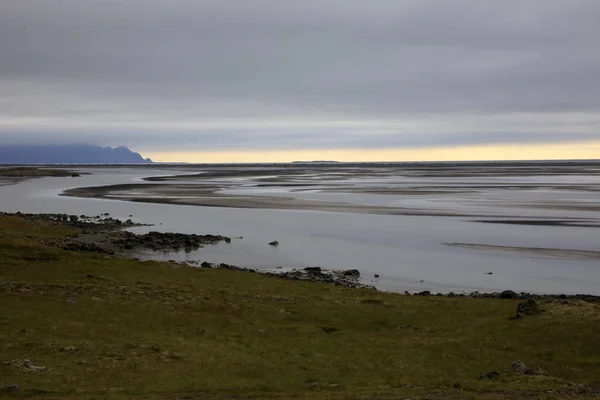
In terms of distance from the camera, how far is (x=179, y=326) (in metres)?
22.1

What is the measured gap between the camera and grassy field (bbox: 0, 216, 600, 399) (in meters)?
15.4

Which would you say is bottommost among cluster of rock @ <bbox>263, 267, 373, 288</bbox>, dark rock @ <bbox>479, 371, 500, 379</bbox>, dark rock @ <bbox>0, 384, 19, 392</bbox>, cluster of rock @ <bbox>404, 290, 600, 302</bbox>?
cluster of rock @ <bbox>263, 267, 373, 288</bbox>

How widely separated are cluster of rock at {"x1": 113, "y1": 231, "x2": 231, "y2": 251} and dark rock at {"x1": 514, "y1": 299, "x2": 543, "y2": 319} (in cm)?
2827

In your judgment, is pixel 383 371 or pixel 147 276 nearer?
pixel 383 371

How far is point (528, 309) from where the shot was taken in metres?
23.3

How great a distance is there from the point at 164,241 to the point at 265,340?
1087 inches

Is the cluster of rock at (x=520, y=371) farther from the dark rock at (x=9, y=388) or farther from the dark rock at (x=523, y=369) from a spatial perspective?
the dark rock at (x=9, y=388)

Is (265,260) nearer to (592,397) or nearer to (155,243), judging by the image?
(155,243)

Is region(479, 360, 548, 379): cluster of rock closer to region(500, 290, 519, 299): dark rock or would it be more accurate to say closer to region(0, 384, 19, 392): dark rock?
region(500, 290, 519, 299): dark rock

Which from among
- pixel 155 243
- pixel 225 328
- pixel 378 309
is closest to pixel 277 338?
pixel 225 328

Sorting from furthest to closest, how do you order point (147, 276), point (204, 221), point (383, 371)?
1. point (204, 221)
2. point (147, 276)
3. point (383, 371)

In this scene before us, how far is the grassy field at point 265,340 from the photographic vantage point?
1536 cm

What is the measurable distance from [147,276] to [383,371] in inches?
655

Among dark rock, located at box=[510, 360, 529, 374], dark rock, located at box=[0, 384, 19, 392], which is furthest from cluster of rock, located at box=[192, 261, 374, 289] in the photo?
dark rock, located at box=[0, 384, 19, 392]
